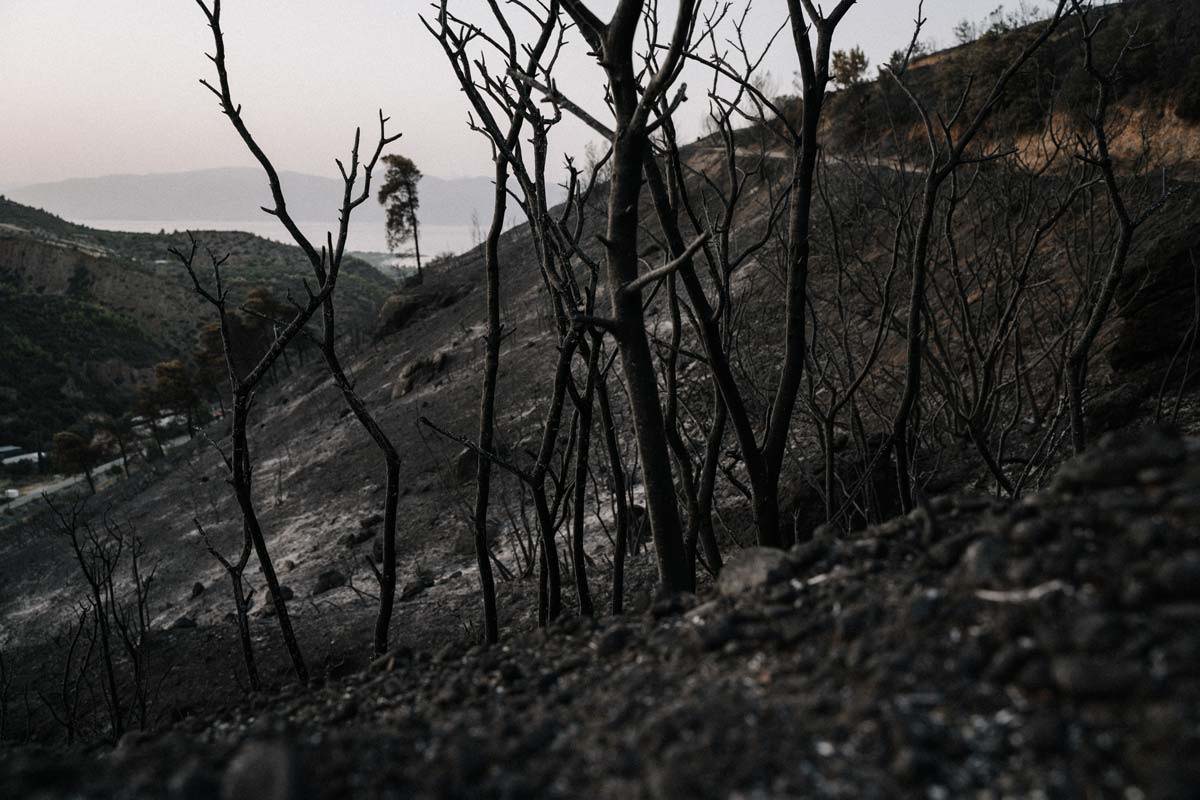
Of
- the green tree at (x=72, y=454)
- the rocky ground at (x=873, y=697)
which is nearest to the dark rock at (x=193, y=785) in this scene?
the rocky ground at (x=873, y=697)

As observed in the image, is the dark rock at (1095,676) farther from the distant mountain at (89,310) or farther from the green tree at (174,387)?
the distant mountain at (89,310)

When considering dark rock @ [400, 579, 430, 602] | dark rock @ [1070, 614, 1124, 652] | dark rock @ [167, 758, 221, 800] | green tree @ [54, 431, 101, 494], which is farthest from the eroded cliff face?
dark rock @ [1070, 614, 1124, 652]

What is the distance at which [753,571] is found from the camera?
179cm

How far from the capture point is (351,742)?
50.2 inches

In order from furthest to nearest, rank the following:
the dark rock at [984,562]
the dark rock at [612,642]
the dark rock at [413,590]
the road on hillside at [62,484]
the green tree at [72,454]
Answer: the road on hillside at [62,484]
the green tree at [72,454]
the dark rock at [413,590]
the dark rock at [612,642]
the dark rock at [984,562]

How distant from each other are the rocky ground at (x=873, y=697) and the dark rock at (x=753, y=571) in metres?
0.03

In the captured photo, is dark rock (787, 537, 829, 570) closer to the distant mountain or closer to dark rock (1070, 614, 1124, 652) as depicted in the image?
dark rock (1070, 614, 1124, 652)

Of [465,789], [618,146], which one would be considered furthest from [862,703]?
[618,146]

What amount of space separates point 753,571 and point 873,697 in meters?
0.61

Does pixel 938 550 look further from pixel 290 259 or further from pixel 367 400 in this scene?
pixel 290 259

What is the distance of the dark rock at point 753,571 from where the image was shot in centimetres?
174

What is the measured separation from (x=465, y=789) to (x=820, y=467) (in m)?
5.73

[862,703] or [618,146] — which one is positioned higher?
[618,146]

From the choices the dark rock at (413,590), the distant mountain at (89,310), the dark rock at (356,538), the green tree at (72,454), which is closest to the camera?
the dark rock at (413,590)
